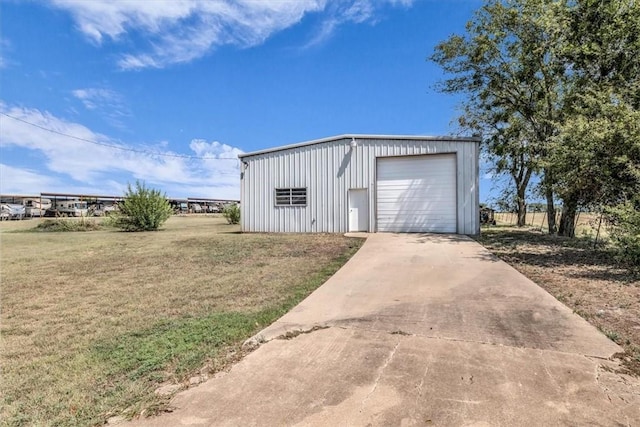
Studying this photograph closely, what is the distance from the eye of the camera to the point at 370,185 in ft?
45.6

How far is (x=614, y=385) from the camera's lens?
8.43 feet

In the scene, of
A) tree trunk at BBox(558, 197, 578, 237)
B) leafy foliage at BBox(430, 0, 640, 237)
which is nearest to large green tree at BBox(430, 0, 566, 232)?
leafy foliage at BBox(430, 0, 640, 237)

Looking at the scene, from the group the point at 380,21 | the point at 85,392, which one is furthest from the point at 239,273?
the point at 380,21

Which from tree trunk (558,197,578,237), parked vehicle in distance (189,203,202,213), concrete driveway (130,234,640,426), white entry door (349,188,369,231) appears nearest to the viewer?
concrete driveway (130,234,640,426)

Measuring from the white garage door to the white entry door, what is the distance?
0.52m

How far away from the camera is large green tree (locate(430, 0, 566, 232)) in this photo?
12.3m

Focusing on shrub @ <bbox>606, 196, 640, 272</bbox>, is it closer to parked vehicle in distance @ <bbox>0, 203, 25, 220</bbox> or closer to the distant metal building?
the distant metal building

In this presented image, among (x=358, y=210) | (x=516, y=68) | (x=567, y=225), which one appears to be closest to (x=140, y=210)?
(x=358, y=210)

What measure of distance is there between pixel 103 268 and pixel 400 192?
9.96 meters

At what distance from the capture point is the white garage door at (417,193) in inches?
521

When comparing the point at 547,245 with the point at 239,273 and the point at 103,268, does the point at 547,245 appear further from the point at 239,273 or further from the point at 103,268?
the point at 103,268

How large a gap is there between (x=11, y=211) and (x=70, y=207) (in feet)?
17.0

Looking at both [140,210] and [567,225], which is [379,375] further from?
[140,210]

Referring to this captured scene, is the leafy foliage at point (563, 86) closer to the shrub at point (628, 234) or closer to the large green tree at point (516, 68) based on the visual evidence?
the large green tree at point (516, 68)
